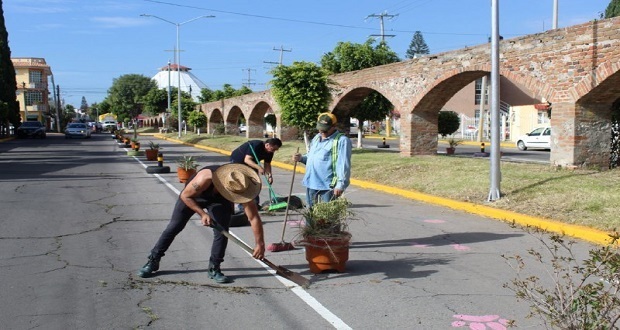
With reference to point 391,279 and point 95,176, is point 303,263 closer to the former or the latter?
point 391,279

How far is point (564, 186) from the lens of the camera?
35.6 feet

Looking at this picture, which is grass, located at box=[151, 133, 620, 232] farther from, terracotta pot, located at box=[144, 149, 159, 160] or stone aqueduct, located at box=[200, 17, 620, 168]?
terracotta pot, located at box=[144, 149, 159, 160]

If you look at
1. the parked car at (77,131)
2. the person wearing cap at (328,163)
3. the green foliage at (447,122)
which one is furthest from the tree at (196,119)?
the person wearing cap at (328,163)

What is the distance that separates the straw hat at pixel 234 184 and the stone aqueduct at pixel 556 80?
9759 mm

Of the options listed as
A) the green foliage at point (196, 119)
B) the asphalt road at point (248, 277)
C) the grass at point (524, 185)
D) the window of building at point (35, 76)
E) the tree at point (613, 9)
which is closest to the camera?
the asphalt road at point (248, 277)

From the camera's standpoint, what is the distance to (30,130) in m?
Answer: 50.3

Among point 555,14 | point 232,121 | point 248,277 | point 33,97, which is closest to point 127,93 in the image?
point 33,97

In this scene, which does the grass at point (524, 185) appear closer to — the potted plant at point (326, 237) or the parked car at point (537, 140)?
the potted plant at point (326, 237)

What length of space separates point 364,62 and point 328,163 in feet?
70.4

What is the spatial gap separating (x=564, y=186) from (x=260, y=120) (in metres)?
32.4

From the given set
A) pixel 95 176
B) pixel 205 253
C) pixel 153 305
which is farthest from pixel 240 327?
pixel 95 176

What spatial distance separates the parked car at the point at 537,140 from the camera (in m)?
32.1

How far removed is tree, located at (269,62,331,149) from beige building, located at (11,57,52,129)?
68013mm

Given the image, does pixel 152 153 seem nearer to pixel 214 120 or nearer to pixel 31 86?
pixel 214 120
